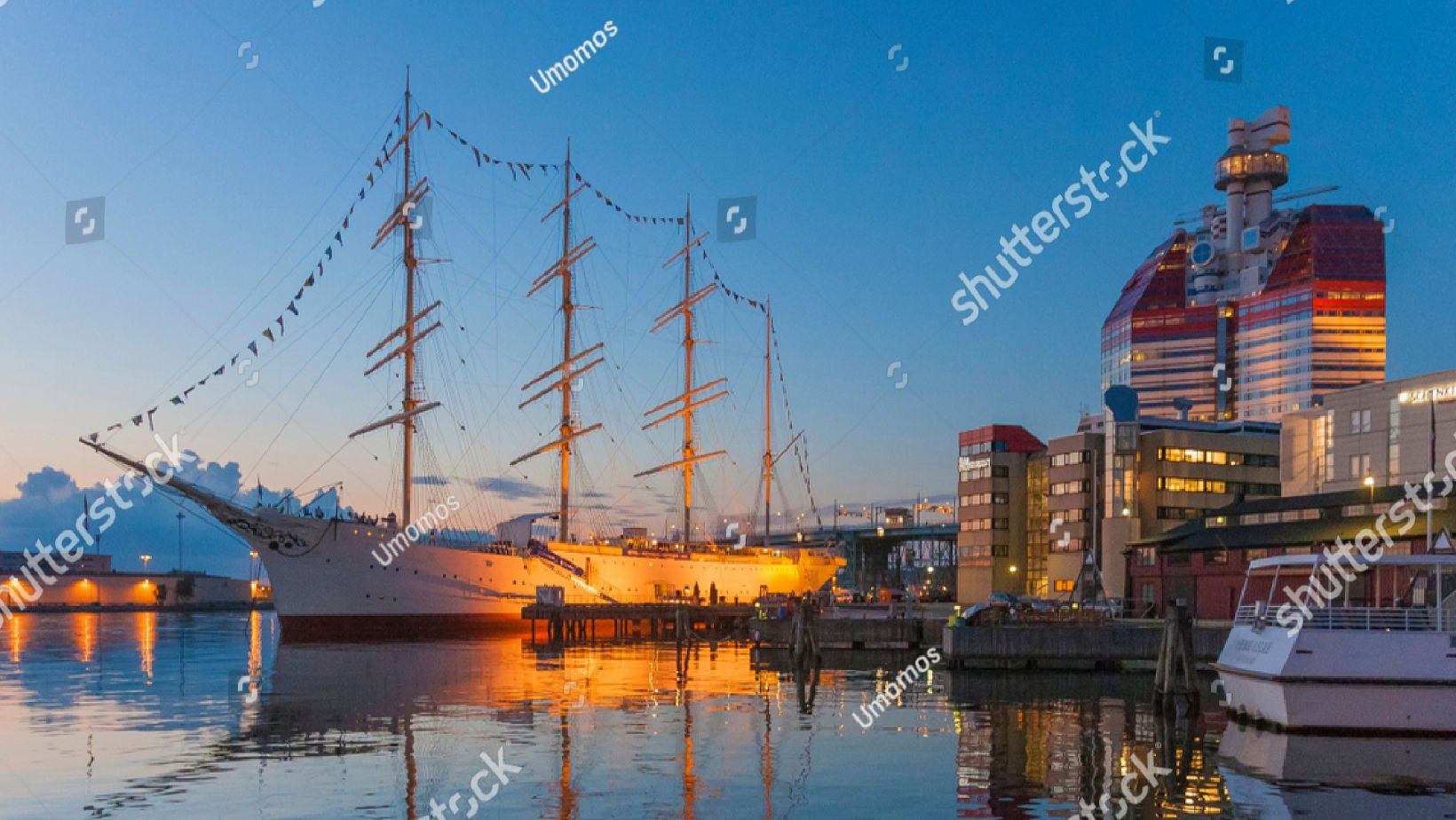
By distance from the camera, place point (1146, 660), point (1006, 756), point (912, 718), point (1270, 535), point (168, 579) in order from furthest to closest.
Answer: point (168, 579) < point (1270, 535) < point (1146, 660) < point (912, 718) < point (1006, 756)

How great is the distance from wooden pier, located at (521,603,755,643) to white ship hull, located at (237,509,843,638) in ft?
9.82

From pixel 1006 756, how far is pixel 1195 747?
484 centimetres

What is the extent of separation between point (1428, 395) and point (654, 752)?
216 feet

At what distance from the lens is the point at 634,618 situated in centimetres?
8769

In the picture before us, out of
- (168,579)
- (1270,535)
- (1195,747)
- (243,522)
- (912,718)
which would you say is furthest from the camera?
(168,579)

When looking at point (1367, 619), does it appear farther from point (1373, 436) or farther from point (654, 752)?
point (1373, 436)

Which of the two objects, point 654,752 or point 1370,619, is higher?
point 1370,619

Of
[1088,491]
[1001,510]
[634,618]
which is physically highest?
[1088,491]

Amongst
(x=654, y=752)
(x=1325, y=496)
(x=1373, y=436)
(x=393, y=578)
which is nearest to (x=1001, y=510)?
(x=1373, y=436)

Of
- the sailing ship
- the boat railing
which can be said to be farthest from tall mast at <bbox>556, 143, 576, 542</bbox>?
the boat railing

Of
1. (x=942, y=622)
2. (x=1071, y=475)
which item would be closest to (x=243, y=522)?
(x=942, y=622)

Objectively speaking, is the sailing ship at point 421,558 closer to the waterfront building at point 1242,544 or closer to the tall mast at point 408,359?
the tall mast at point 408,359

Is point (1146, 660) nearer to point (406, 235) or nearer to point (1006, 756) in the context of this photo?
point (1006, 756)

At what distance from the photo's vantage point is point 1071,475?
400ft
